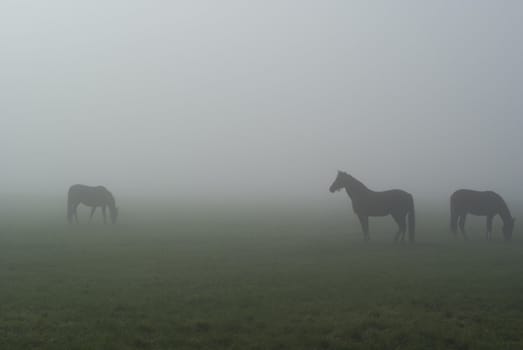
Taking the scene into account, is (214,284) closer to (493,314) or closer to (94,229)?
(493,314)

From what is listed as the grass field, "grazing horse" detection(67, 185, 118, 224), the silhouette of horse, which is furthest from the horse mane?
"grazing horse" detection(67, 185, 118, 224)

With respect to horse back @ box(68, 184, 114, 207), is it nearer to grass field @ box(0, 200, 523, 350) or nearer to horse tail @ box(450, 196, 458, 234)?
grass field @ box(0, 200, 523, 350)

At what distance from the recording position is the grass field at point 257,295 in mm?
8227

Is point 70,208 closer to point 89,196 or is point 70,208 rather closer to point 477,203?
point 89,196

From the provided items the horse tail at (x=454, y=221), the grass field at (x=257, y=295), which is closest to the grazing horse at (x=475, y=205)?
the horse tail at (x=454, y=221)

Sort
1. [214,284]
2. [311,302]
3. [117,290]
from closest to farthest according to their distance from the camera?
[311,302]
[117,290]
[214,284]

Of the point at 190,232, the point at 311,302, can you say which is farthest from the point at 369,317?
the point at 190,232

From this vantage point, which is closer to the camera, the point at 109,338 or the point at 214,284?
the point at 109,338

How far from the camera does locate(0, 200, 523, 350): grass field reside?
8.23 metres

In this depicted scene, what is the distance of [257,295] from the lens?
437 inches

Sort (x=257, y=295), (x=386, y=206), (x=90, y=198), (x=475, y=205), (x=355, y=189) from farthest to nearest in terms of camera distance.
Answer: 1. (x=90, y=198)
2. (x=475, y=205)
3. (x=355, y=189)
4. (x=386, y=206)
5. (x=257, y=295)

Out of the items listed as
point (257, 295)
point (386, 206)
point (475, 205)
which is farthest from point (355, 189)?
point (257, 295)

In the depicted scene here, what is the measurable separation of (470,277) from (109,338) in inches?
391

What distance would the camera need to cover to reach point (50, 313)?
9492 millimetres
